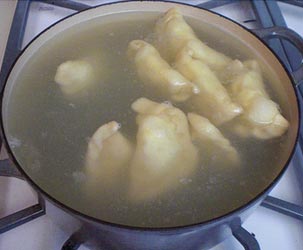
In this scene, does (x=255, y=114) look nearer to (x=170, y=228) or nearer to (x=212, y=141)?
(x=212, y=141)

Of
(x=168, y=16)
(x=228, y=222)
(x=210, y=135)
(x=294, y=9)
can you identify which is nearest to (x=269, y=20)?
(x=294, y=9)

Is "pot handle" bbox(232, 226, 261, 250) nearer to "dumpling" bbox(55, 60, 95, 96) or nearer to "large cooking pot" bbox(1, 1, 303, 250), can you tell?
"large cooking pot" bbox(1, 1, 303, 250)

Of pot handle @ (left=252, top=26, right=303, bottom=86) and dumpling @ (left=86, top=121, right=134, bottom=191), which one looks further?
pot handle @ (left=252, top=26, right=303, bottom=86)

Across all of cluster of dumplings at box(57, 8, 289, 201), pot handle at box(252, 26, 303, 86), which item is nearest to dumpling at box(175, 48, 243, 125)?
cluster of dumplings at box(57, 8, 289, 201)

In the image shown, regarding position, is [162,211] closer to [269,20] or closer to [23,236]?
[23,236]

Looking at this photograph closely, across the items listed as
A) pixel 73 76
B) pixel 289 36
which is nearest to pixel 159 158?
pixel 73 76

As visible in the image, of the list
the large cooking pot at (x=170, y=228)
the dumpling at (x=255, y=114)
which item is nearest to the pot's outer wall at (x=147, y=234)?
the large cooking pot at (x=170, y=228)

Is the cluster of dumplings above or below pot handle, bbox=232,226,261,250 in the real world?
above

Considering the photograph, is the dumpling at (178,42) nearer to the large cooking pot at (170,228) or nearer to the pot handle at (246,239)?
the large cooking pot at (170,228)
